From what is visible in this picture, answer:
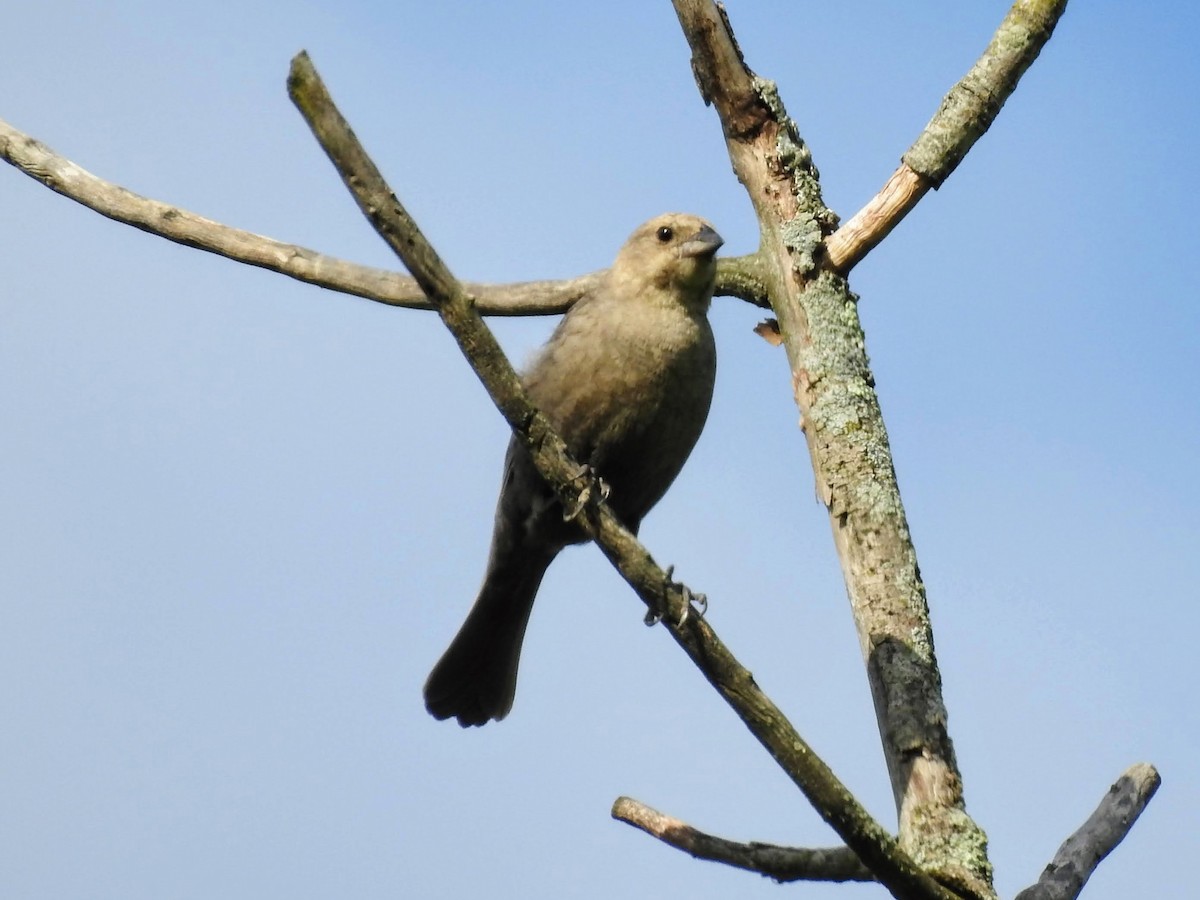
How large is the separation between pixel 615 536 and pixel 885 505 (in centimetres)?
95

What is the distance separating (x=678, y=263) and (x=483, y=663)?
194 cm

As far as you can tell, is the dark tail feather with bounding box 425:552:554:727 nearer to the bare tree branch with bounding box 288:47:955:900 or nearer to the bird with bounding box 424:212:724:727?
the bird with bounding box 424:212:724:727

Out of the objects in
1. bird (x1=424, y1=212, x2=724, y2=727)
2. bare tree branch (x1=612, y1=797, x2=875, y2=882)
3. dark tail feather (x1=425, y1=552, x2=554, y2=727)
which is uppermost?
bird (x1=424, y1=212, x2=724, y2=727)

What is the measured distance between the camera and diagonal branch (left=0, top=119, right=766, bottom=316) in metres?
4.93

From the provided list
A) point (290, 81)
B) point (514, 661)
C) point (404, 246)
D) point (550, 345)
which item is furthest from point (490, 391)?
point (514, 661)

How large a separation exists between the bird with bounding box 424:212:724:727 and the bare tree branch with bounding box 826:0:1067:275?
646 millimetres

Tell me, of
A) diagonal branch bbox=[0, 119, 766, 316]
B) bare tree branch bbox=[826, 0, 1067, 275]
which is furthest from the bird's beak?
bare tree branch bbox=[826, 0, 1067, 275]

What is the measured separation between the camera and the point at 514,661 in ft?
20.9

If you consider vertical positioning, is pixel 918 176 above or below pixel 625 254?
below

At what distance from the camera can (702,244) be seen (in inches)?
215

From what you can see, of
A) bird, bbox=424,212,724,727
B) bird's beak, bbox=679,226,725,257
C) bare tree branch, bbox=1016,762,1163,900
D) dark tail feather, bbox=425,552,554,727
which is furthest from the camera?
dark tail feather, bbox=425,552,554,727

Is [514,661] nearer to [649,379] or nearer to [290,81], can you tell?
[649,379]

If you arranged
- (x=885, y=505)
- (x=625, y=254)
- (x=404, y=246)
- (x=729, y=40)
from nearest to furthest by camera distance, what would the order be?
(x=404, y=246), (x=885, y=505), (x=729, y=40), (x=625, y=254)

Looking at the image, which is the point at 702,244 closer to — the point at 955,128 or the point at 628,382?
the point at 628,382
